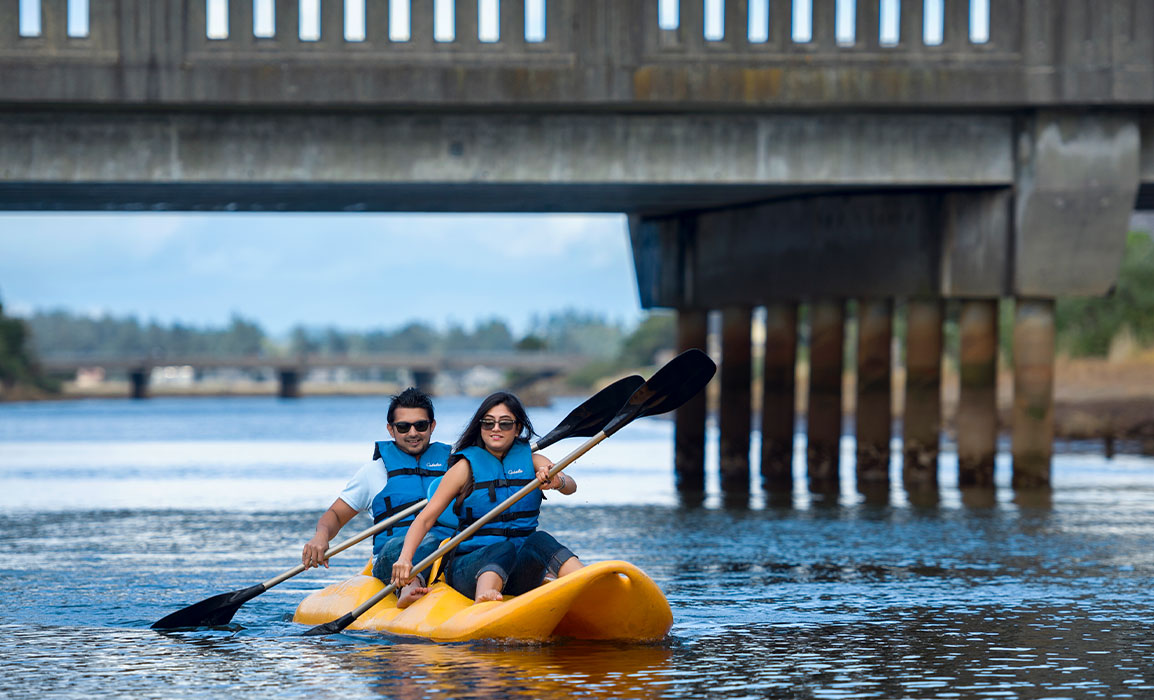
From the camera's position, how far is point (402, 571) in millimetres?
11125

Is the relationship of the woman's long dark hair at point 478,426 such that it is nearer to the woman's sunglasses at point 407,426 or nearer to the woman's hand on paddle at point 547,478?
the woman's hand on paddle at point 547,478

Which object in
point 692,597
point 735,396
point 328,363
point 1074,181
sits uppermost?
point 1074,181

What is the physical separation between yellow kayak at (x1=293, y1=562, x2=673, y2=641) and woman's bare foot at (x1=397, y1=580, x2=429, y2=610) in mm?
43

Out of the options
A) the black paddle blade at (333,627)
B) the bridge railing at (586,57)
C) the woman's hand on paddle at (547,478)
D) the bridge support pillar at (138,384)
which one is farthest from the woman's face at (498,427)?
the bridge support pillar at (138,384)

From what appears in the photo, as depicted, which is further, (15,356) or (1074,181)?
(15,356)

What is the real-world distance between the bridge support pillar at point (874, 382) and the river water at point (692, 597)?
29.2 inches

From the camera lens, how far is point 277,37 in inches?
882

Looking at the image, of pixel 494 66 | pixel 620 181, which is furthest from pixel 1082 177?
pixel 494 66

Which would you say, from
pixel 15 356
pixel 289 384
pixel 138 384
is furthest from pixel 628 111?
pixel 289 384

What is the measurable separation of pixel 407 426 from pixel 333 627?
5.55ft

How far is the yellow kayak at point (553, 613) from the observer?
1083 centimetres

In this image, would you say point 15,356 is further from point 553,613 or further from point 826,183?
point 553,613

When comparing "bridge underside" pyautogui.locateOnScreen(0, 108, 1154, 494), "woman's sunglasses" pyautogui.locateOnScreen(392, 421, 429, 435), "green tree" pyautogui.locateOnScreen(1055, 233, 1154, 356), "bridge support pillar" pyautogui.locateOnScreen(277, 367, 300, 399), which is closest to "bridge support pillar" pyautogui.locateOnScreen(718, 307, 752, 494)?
"bridge underside" pyautogui.locateOnScreen(0, 108, 1154, 494)

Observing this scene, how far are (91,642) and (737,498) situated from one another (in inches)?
632
